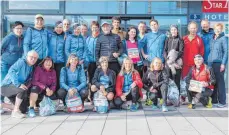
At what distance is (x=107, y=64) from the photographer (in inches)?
291

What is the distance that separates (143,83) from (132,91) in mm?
435

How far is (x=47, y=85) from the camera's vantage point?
705cm

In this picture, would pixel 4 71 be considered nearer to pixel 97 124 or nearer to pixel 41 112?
pixel 41 112

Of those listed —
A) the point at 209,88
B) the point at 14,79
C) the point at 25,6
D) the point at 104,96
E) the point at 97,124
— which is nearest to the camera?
the point at 97,124

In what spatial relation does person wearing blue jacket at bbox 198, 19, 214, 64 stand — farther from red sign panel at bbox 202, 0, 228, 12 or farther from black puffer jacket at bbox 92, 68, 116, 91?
red sign panel at bbox 202, 0, 228, 12

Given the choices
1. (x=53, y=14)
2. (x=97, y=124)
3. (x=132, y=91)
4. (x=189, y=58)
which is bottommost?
(x=97, y=124)

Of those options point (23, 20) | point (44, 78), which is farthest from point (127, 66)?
point (23, 20)

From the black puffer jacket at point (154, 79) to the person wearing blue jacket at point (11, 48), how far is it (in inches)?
99.5

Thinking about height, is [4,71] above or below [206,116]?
above

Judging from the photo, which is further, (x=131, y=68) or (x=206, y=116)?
(x=131, y=68)

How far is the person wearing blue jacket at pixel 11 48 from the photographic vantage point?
7.08m

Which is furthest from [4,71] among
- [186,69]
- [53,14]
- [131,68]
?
[53,14]

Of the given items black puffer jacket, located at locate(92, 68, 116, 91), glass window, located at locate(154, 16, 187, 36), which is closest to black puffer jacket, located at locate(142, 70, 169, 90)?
black puffer jacket, located at locate(92, 68, 116, 91)

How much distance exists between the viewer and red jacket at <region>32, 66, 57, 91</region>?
6902 mm
